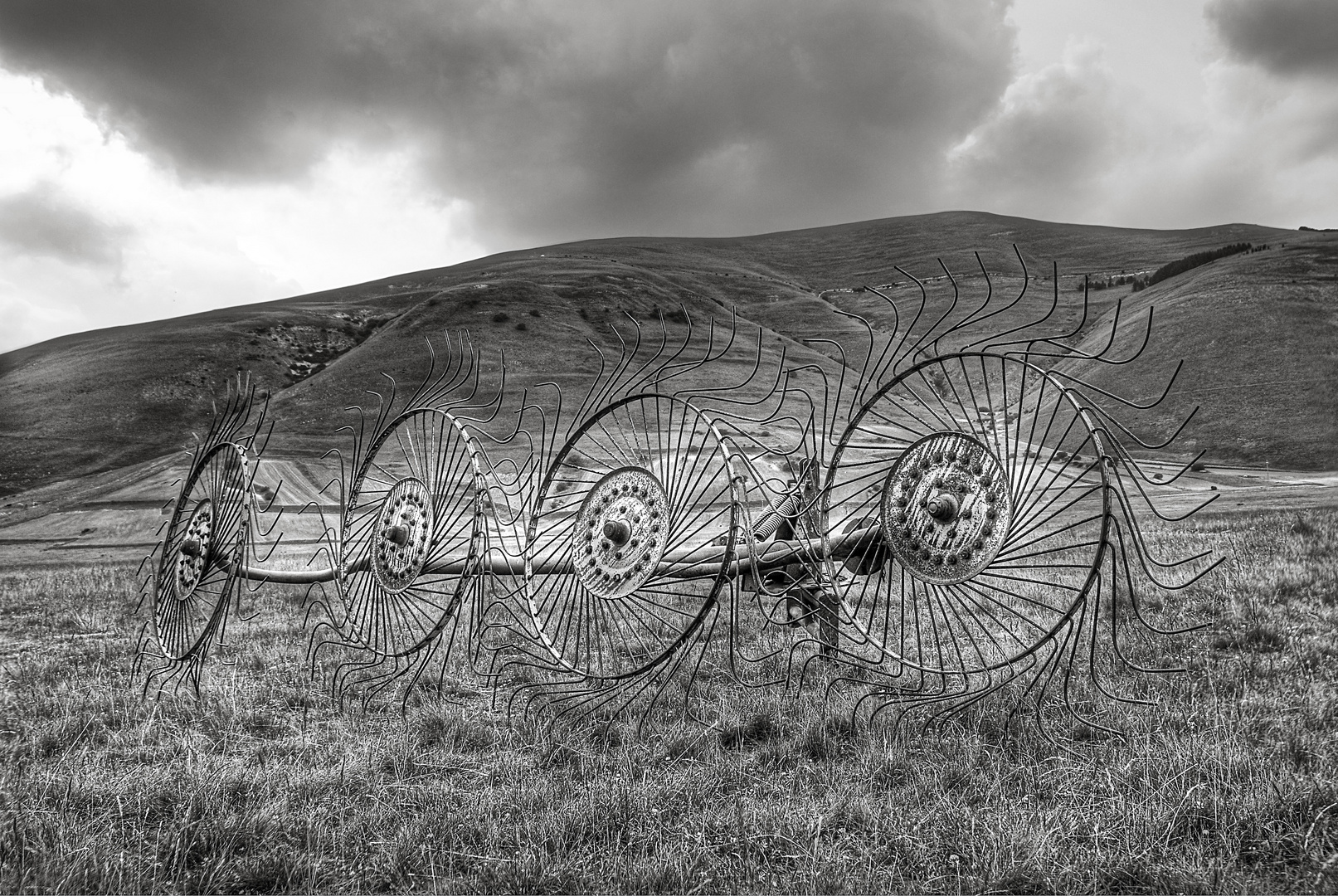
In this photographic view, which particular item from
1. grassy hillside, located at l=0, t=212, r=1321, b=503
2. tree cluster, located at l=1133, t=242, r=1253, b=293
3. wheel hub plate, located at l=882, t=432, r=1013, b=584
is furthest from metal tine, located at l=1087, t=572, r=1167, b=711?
tree cluster, located at l=1133, t=242, r=1253, b=293

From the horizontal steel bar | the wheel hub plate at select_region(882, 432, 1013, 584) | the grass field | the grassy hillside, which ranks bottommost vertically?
the grass field

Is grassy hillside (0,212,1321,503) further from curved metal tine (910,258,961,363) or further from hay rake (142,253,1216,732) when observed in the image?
curved metal tine (910,258,961,363)

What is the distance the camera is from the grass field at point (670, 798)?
9.14 feet

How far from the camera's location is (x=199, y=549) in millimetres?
5812

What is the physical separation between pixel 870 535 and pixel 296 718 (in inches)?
146

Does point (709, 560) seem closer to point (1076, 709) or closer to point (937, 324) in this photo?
point (937, 324)

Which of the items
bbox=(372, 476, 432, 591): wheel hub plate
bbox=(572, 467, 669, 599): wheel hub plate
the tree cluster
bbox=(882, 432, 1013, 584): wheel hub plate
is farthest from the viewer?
the tree cluster

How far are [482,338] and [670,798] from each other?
43.3m

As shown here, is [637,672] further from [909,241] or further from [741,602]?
[909,241]

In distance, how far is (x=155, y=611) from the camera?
573 cm

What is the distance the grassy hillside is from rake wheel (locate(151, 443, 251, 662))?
15219mm

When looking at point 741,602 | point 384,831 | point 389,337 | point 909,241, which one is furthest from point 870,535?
point 909,241

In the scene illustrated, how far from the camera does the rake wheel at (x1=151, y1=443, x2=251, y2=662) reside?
Answer: 18.0 feet

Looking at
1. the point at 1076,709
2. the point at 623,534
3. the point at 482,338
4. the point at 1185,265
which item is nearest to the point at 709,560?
the point at 623,534
